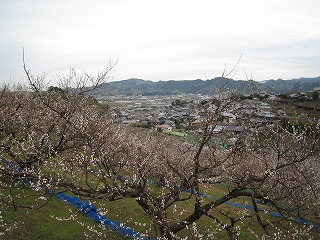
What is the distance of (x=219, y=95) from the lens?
8.02 metres

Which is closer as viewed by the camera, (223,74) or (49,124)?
(223,74)

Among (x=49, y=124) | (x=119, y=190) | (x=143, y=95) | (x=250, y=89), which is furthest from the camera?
(x=143, y=95)

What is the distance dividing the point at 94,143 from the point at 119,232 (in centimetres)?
475

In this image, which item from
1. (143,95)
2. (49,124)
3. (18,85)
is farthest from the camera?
(143,95)

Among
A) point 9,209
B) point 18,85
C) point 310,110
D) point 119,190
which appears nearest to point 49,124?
point 9,209

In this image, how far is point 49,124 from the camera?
13.9 metres

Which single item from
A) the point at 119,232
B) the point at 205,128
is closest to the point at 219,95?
the point at 205,128

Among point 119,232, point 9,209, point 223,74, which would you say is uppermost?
point 223,74

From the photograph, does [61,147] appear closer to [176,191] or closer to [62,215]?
[62,215]

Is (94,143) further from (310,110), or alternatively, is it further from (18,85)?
(310,110)

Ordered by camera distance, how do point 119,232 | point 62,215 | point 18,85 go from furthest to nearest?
point 18,85
point 62,215
point 119,232

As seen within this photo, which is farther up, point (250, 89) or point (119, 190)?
point (250, 89)

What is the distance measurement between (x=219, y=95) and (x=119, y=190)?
383cm

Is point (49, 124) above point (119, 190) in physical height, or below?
above
